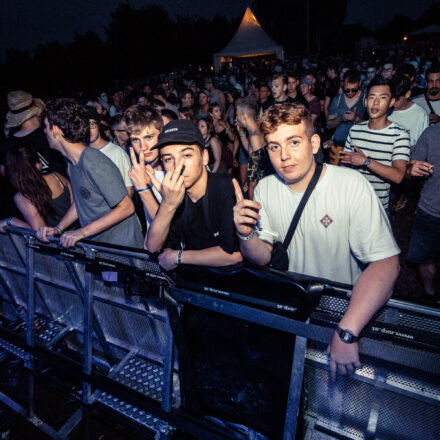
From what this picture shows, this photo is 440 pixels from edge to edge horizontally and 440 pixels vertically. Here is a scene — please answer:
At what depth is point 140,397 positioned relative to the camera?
7.20 feet

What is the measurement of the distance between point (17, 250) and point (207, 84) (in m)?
8.72

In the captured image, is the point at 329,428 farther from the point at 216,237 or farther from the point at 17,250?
the point at 17,250

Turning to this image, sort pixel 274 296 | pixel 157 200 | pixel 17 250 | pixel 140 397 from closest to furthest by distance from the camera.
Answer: pixel 274 296 → pixel 140 397 → pixel 157 200 → pixel 17 250

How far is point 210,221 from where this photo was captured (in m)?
1.89

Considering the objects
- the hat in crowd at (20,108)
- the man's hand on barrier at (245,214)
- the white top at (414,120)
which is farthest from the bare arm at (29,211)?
the white top at (414,120)

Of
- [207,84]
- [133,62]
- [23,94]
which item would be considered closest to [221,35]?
[133,62]

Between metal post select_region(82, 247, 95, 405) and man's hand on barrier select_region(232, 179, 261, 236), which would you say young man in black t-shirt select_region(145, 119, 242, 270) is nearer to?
man's hand on barrier select_region(232, 179, 261, 236)

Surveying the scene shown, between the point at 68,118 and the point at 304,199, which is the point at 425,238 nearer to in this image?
the point at 304,199

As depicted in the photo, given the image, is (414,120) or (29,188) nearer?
(29,188)

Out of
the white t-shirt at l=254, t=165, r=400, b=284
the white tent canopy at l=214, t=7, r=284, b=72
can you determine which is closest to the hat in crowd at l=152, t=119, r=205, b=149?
the white t-shirt at l=254, t=165, r=400, b=284

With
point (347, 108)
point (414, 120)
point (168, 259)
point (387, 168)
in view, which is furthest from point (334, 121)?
point (168, 259)

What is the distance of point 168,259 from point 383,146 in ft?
8.68

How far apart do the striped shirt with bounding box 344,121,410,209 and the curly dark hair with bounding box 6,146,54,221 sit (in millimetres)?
3343

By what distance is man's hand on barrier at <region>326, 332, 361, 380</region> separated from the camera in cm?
129
